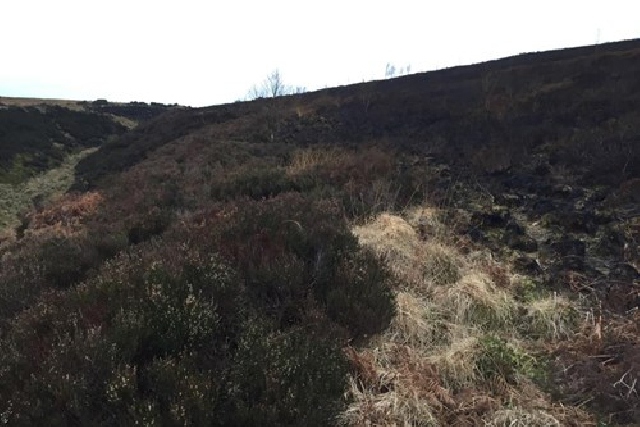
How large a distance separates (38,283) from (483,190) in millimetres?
7702

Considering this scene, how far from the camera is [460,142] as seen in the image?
13898 mm

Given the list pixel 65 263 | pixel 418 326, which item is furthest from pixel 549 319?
pixel 65 263

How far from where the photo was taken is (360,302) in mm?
4816

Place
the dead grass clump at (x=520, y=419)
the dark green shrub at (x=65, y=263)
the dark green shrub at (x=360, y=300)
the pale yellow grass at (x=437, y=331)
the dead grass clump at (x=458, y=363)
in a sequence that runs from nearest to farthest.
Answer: the dead grass clump at (x=520, y=419)
the pale yellow grass at (x=437, y=331)
the dead grass clump at (x=458, y=363)
the dark green shrub at (x=360, y=300)
the dark green shrub at (x=65, y=263)

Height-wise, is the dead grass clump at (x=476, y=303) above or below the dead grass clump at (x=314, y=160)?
below

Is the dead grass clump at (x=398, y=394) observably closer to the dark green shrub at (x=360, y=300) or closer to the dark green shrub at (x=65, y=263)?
the dark green shrub at (x=360, y=300)

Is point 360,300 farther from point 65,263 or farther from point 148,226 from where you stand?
point 148,226

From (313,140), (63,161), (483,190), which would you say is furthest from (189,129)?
(483,190)

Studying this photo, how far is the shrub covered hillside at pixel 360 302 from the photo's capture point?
3.47 m

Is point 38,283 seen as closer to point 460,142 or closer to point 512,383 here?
point 512,383

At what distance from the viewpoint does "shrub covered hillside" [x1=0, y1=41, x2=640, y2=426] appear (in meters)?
3.47

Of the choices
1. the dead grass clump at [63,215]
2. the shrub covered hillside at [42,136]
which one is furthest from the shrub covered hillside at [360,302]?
the shrub covered hillside at [42,136]

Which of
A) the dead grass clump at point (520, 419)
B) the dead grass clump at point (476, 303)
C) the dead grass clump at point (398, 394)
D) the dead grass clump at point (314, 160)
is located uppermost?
the dead grass clump at point (314, 160)

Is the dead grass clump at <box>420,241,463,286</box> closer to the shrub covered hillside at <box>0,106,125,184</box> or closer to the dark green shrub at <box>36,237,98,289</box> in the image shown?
Result: the dark green shrub at <box>36,237,98,289</box>
